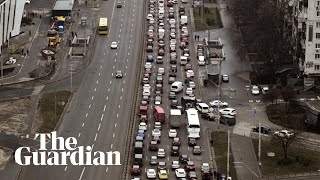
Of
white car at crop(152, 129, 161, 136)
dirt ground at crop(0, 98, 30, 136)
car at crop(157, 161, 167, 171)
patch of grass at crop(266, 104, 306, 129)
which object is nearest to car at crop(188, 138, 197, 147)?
white car at crop(152, 129, 161, 136)

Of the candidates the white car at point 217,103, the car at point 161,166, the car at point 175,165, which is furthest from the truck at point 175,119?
the car at point 175,165

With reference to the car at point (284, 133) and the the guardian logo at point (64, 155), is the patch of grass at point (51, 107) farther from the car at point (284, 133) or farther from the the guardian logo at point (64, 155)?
the car at point (284, 133)

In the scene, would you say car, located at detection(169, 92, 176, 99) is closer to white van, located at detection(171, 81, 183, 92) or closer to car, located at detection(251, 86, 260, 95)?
white van, located at detection(171, 81, 183, 92)

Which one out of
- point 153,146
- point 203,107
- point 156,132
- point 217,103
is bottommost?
point 153,146

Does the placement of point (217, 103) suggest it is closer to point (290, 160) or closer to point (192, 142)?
point (192, 142)

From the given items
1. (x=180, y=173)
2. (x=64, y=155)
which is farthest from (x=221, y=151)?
(x=64, y=155)

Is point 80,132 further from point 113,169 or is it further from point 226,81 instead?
point 226,81
